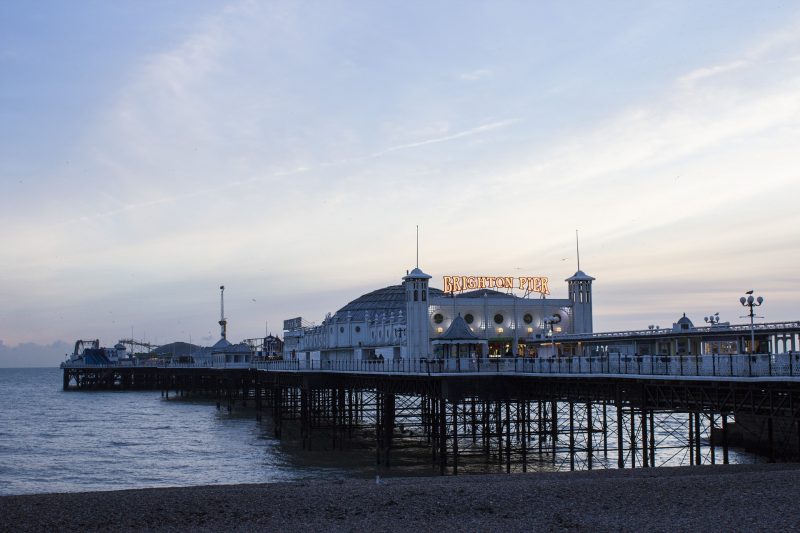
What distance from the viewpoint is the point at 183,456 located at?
191 ft

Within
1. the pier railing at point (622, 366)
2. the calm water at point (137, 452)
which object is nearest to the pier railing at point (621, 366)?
the pier railing at point (622, 366)

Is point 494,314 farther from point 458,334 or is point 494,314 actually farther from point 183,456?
point 183,456

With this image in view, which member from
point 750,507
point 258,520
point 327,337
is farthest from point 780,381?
point 327,337

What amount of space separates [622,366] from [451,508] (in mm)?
17186

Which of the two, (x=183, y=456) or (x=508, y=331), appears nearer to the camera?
(x=183, y=456)

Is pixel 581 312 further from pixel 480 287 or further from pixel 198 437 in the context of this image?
pixel 198 437

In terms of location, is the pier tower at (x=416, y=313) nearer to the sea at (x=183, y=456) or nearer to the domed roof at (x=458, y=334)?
the sea at (x=183, y=456)

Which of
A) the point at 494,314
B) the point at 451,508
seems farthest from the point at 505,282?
the point at 451,508

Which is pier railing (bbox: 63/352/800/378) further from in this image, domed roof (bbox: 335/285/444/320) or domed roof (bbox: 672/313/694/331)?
domed roof (bbox: 335/285/444/320)

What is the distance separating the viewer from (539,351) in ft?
209

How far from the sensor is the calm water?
47.3m

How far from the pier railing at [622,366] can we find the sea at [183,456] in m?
5.46

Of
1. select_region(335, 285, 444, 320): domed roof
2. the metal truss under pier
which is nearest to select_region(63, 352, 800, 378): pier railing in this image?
the metal truss under pier

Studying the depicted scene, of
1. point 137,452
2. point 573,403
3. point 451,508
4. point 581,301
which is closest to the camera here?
point 451,508
